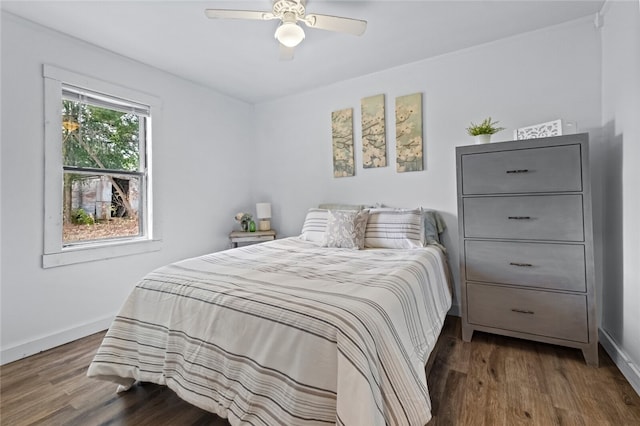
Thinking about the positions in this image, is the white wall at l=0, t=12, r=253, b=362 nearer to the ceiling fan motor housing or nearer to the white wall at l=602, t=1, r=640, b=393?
the ceiling fan motor housing

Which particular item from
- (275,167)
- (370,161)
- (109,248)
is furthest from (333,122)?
(109,248)

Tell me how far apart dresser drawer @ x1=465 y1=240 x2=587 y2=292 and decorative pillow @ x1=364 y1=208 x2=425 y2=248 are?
1.33 feet

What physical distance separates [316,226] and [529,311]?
1816mm

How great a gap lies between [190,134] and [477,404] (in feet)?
11.4

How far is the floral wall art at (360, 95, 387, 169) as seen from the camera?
3.06 meters

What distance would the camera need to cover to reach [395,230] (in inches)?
98.5

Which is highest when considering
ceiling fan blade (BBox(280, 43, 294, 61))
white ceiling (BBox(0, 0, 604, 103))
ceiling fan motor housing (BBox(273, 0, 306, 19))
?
white ceiling (BBox(0, 0, 604, 103))

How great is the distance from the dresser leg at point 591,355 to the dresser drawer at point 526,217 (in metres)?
0.68

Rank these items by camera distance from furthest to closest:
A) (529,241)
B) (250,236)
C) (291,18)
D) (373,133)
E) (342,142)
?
(250,236), (342,142), (373,133), (529,241), (291,18)

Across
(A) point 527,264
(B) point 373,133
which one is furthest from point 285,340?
(B) point 373,133

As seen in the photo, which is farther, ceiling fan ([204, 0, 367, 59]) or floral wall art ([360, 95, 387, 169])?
floral wall art ([360, 95, 387, 169])

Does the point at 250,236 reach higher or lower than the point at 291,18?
lower

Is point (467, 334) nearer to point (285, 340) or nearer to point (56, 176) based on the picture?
point (285, 340)

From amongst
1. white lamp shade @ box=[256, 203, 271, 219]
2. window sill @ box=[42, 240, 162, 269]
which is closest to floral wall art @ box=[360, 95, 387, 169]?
white lamp shade @ box=[256, 203, 271, 219]
